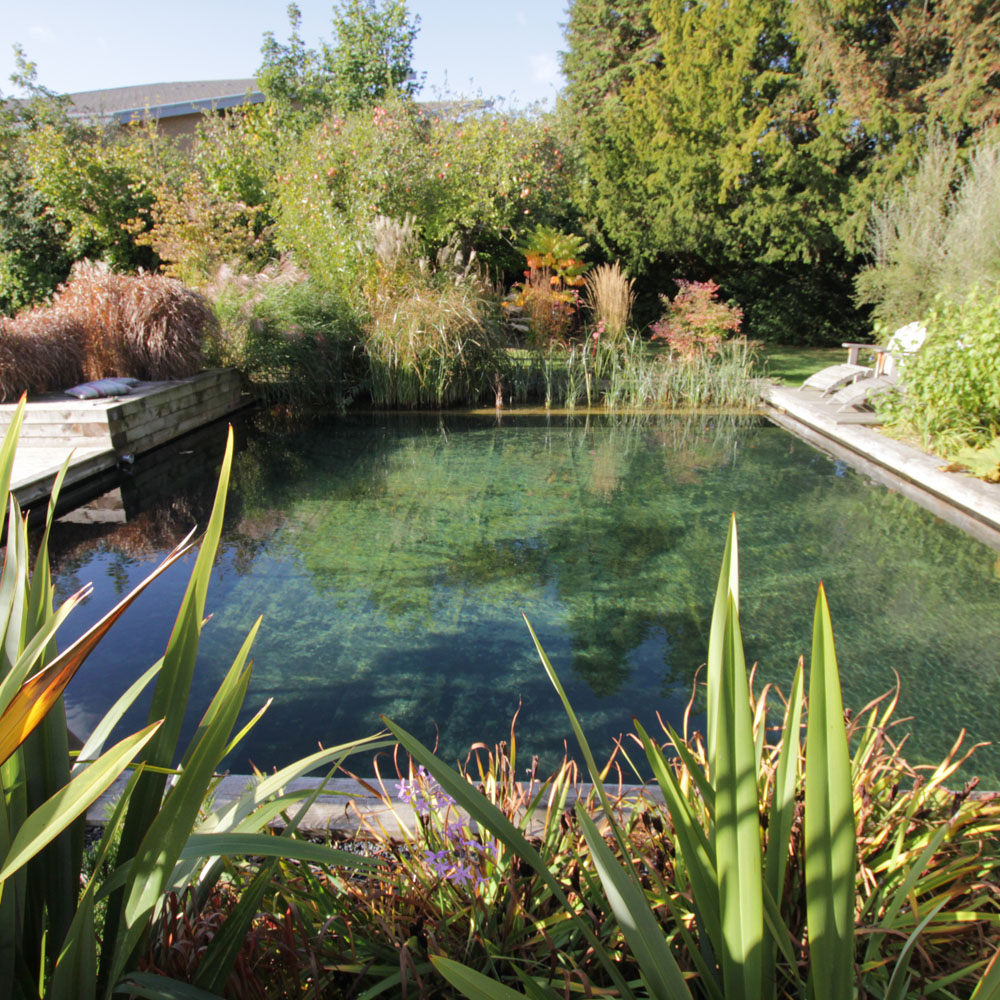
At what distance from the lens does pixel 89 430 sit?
19.0 ft

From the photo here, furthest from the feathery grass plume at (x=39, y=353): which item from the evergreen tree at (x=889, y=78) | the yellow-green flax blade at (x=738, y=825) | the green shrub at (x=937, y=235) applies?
the evergreen tree at (x=889, y=78)

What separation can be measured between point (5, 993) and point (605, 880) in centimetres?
63

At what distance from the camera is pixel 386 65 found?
17.0 metres

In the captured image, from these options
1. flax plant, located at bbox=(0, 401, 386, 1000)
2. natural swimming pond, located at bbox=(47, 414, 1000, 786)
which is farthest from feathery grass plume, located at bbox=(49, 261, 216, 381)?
flax plant, located at bbox=(0, 401, 386, 1000)

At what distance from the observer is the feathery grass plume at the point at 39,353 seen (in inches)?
254

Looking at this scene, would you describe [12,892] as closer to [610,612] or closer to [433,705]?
[433,705]

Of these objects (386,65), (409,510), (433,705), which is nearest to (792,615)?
(433,705)

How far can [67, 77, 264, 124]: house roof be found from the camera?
17156mm

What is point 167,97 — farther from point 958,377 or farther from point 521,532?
point 958,377

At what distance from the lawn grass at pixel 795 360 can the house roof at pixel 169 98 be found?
13.0 meters

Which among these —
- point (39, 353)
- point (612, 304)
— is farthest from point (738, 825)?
point (612, 304)

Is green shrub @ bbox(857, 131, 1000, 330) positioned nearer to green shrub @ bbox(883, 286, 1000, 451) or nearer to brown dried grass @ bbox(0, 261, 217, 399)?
green shrub @ bbox(883, 286, 1000, 451)

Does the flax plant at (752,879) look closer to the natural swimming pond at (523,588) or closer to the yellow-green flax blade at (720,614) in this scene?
the yellow-green flax blade at (720,614)

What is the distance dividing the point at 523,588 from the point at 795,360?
1026cm
